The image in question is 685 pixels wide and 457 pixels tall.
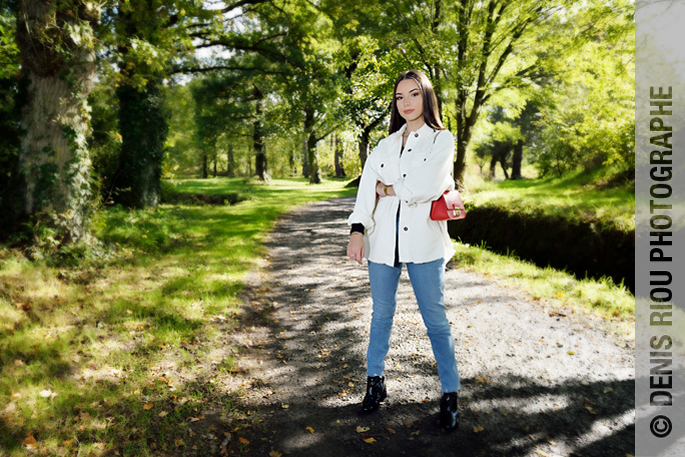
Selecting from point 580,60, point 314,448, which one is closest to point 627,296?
point 314,448

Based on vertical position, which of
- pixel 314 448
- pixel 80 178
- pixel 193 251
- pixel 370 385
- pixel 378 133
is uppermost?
pixel 378 133

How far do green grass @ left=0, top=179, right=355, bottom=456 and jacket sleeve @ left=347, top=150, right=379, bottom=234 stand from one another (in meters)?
1.72

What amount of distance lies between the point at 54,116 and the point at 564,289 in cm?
789

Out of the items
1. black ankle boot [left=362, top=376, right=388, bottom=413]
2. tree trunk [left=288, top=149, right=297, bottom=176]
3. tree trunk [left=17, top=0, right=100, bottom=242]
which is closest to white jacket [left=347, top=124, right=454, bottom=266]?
black ankle boot [left=362, top=376, right=388, bottom=413]

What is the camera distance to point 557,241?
26.3 feet

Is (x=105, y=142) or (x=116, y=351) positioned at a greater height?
(x=105, y=142)

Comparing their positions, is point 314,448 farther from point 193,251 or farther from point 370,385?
point 193,251

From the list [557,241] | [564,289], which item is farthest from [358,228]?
[557,241]

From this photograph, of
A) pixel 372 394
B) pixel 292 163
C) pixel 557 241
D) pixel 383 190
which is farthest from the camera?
pixel 292 163

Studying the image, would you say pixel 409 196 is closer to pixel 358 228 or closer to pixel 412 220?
pixel 412 220

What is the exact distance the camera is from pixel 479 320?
451 cm

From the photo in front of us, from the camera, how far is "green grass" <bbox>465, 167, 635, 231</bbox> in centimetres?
744

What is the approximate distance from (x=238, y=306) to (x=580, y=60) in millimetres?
11226

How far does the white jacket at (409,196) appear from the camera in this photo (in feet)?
8.32
